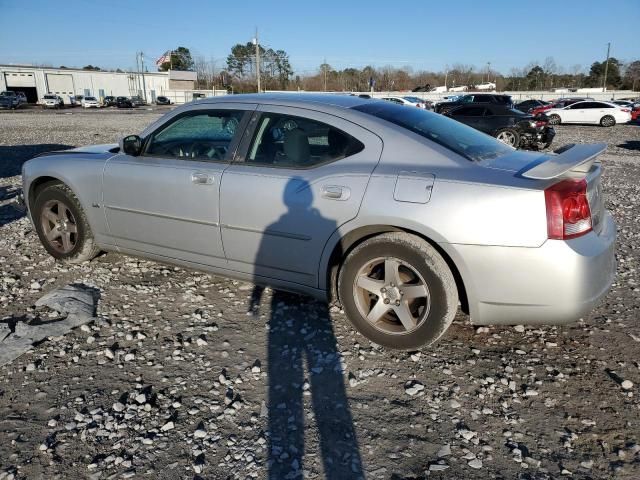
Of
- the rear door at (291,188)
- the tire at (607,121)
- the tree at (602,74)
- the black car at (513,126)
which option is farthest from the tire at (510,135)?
the tree at (602,74)

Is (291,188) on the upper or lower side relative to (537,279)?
upper

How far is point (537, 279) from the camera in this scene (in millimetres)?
2750

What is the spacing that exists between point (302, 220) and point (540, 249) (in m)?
1.46

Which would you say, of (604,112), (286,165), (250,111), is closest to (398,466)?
(286,165)

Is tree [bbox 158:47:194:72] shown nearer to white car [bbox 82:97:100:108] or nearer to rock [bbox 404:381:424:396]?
white car [bbox 82:97:100:108]

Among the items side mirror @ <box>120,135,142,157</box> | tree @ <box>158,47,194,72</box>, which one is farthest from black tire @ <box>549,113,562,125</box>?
tree @ <box>158,47,194,72</box>

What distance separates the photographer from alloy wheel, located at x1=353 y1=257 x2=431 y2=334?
10.0 ft

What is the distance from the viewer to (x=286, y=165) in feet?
11.2

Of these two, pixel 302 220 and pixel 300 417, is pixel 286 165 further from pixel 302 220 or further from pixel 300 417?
pixel 300 417

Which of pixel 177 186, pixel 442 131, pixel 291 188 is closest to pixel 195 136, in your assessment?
pixel 177 186

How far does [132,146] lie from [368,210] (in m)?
2.17

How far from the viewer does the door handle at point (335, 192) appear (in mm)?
3138

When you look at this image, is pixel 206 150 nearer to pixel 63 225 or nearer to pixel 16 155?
pixel 63 225

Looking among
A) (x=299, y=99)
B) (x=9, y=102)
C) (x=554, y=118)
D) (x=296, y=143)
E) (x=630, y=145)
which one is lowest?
(x=630, y=145)
